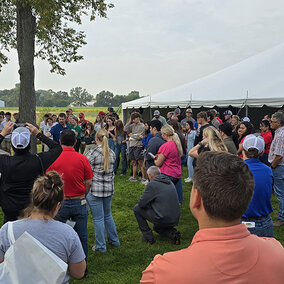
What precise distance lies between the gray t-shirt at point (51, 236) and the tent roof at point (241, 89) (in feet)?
36.7

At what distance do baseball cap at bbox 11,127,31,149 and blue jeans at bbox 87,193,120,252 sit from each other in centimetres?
178

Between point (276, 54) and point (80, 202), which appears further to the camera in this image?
point (276, 54)

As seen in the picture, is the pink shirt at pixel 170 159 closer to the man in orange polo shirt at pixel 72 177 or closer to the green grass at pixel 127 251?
the green grass at pixel 127 251

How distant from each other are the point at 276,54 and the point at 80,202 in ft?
50.4

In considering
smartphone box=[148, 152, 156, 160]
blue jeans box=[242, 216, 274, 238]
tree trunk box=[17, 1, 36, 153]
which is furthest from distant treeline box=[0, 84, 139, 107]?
blue jeans box=[242, 216, 274, 238]

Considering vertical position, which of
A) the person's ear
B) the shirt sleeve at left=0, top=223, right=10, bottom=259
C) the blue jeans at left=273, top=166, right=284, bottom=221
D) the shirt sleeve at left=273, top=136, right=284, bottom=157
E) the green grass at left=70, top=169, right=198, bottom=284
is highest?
the person's ear

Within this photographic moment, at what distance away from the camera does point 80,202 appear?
3.86 meters

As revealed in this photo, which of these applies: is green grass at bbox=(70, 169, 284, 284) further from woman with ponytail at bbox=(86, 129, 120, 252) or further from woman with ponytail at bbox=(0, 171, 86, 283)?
woman with ponytail at bbox=(0, 171, 86, 283)

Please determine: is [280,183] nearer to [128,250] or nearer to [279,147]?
[279,147]

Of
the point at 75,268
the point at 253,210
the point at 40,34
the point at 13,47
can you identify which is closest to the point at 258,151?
the point at 253,210

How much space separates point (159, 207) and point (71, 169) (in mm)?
1830

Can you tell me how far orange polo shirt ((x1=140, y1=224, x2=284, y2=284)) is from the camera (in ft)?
3.59

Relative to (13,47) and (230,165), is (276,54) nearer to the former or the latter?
(13,47)

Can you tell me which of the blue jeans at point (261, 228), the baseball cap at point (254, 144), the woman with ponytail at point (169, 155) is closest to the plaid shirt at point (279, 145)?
the woman with ponytail at point (169, 155)
